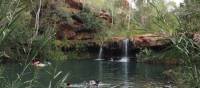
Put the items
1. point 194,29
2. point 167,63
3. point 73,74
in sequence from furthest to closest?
point 167,63 < point 73,74 < point 194,29

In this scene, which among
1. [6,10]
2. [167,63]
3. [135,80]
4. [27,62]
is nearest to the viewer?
[6,10]

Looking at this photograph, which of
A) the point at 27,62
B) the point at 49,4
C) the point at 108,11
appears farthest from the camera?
the point at 108,11

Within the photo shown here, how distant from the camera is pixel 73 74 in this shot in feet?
102

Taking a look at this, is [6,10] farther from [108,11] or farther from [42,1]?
[108,11]

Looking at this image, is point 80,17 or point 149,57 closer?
point 149,57

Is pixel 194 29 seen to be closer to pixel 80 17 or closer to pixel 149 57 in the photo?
pixel 149 57

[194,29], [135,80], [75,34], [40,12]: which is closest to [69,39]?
[75,34]

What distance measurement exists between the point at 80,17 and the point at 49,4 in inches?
150

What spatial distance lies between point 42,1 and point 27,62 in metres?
48.0

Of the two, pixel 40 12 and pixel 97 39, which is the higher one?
pixel 40 12

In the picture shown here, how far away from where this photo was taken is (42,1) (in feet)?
169

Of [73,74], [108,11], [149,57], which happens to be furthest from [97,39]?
[73,74]

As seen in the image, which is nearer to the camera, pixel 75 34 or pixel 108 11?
pixel 75 34

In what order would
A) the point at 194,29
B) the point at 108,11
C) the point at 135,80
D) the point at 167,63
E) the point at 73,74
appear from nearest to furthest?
1. the point at 194,29
2. the point at 135,80
3. the point at 73,74
4. the point at 167,63
5. the point at 108,11
